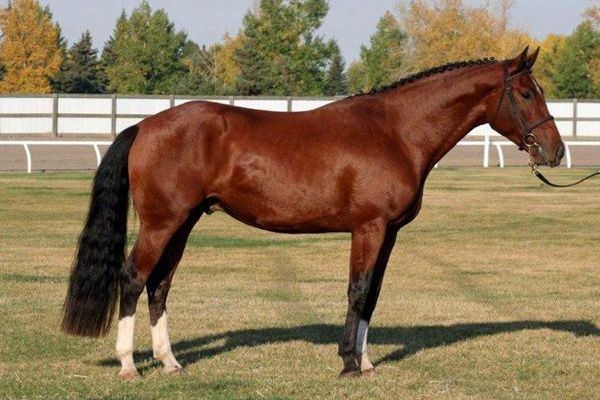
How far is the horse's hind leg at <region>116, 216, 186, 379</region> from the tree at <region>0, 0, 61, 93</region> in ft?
211

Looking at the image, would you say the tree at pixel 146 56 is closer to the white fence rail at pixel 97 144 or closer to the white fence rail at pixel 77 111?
the white fence rail at pixel 77 111

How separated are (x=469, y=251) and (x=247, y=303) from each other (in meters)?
6.28

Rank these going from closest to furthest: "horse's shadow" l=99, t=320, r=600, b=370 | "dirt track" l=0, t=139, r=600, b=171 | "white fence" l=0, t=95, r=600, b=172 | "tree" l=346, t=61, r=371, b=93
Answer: "horse's shadow" l=99, t=320, r=600, b=370 → "dirt track" l=0, t=139, r=600, b=171 → "white fence" l=0, t=95, r=600, b=172 → "tree" l=346, t=61, r=371, b=93

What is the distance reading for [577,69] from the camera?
76.4m

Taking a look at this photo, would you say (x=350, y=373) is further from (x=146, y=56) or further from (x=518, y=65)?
(x=146, y=56)

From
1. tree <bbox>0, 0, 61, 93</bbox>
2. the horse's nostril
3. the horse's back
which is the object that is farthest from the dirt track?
the horse's nostril

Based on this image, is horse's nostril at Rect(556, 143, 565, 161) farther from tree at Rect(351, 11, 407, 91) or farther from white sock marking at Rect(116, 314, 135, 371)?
tree at Rect(351, 11, 407, 91)

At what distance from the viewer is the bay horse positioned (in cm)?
891

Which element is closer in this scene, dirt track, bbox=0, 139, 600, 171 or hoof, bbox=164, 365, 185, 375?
hoof, bbox=164, 365, 185, 375

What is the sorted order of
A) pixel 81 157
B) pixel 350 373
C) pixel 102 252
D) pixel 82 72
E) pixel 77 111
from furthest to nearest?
pixel 82 72
pixel 77 111
pixel 81 157
pixel 102 252
pixel 350 373

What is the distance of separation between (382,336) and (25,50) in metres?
64.8

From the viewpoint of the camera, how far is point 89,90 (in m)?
84.3

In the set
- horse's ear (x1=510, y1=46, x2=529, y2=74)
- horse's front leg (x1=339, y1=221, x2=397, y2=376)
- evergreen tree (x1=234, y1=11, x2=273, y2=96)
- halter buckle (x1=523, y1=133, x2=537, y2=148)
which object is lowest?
horse's front leg (x1=339, y1=221, x2=397, y2=376)

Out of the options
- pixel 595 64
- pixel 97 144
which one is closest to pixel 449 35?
pixel 595 64
